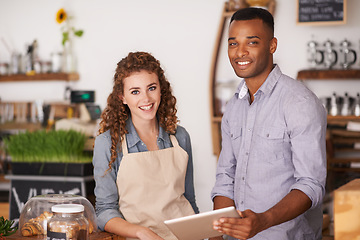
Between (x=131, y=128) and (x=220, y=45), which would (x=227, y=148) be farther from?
(x=220, y=45)

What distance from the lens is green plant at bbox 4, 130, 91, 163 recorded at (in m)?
3.67

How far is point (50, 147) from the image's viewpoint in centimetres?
368

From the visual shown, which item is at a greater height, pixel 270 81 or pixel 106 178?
pixel 270 81

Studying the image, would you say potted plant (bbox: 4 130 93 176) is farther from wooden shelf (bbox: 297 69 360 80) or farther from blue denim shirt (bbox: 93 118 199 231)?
wooden shelf (bbox: 297 69 360 80)

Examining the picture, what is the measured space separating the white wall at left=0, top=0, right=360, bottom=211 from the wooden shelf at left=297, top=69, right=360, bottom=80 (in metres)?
0.33

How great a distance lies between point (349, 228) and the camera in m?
1.70

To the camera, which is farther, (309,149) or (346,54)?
(346,54)

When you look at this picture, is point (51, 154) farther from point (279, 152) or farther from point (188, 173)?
point (279, 152)

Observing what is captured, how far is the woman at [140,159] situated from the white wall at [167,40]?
11.1 feet

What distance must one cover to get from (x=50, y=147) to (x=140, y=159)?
1.77m

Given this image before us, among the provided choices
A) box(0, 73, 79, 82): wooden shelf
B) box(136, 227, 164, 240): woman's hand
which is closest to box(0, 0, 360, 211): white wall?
box(0, 73, 79, 82): wooden shelf

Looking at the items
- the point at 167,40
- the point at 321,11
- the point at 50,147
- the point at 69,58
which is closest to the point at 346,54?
the point at 321,11

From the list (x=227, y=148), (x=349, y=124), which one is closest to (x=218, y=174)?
(x=227, y=148)

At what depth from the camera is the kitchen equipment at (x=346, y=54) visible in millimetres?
4988
